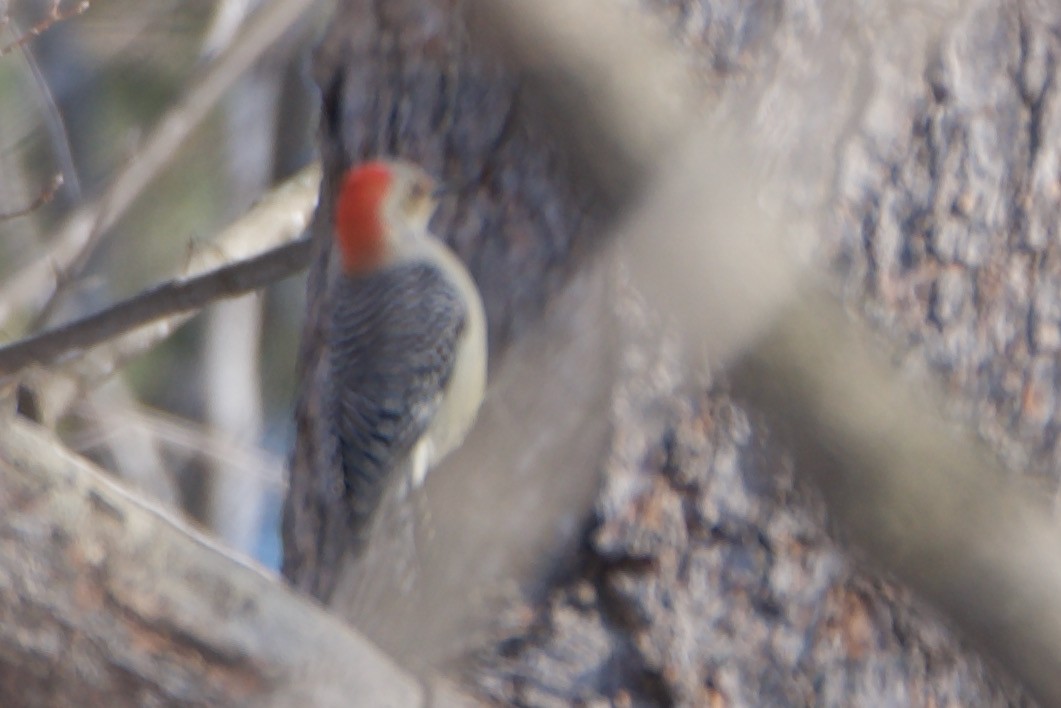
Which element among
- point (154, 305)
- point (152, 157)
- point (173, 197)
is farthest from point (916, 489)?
point (173, 197)

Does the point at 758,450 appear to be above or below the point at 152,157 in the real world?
above

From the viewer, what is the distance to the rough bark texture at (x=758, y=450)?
2275 millimetres

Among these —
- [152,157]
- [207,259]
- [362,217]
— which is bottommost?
[152,157]

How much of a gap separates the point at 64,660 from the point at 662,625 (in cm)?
97

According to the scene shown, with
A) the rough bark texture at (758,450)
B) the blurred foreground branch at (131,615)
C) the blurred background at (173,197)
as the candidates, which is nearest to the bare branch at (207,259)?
the rough bark texture at (758,450)

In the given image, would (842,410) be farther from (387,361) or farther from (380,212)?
(387,361)

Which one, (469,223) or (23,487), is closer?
(23,487)

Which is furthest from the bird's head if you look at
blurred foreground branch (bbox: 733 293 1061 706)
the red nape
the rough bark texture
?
blurred foreground branch (bbox: 733 293 1061 706)

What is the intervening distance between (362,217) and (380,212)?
62 millimetres

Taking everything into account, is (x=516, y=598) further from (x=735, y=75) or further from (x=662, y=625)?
Result: (x=735, y=75)

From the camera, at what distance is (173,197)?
9.41 metres

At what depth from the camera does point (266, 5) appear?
6.11 m

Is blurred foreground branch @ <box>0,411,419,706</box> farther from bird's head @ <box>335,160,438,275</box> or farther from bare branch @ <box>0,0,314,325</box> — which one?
bare branch @ <box>0,0,314,325</box>

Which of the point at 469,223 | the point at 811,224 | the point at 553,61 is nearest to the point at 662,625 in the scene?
the point at 811,224
